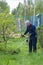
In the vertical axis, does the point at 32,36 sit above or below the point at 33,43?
above

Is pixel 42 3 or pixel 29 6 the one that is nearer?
pixel 42 3

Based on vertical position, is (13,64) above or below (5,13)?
below

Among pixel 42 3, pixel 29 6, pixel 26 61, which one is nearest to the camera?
pixel 26 61

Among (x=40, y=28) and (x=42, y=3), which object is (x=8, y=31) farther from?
(x=42, y=3)

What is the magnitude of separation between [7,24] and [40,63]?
16.1 ft

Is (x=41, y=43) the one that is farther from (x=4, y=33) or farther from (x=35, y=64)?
(x=35, y=64)

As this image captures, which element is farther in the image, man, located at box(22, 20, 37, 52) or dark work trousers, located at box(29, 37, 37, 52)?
dark work trousers, located at box(29, 37, 37, 52)

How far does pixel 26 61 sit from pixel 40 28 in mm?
5143

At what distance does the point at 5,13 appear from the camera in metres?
13.4

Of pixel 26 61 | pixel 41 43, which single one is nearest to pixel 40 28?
pixel 41 43

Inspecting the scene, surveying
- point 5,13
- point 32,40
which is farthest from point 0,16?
point 32,40

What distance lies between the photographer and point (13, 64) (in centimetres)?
856

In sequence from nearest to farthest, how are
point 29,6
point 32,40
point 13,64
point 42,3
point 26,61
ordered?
point 13,64
point 26,61
point 32,40
point 42,3
point 29,6

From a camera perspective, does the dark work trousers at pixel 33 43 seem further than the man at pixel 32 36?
Yes
